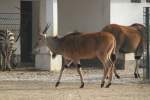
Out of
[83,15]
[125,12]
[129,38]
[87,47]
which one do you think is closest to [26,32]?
[83,15]

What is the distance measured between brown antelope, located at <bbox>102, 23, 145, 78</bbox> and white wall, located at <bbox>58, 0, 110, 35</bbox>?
314cm

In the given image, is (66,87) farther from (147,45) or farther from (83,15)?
(83,15)

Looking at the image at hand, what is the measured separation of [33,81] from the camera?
64.0ft

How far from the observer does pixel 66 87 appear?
695 inches

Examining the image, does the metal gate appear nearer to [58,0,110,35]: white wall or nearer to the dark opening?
[58,0,110,35]: white wall

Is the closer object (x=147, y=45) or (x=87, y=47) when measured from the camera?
(x=87, y=47)

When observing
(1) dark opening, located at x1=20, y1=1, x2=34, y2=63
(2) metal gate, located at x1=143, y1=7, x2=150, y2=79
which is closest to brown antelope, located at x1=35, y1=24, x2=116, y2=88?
(2) metal gate, located at x1=143, y1=7, x2=150, y2=79

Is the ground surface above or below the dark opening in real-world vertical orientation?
below

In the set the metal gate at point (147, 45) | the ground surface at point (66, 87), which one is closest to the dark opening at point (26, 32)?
the ground surface at point (66, 87)

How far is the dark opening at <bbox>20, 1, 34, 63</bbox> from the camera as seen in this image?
26234 mm

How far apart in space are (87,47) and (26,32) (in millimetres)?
8894

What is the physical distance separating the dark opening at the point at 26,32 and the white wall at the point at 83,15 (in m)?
1.34

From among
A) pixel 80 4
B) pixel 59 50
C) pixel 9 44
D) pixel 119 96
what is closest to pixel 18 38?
pixel 9 44

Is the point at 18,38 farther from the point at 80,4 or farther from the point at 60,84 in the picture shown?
the point at 60,84
